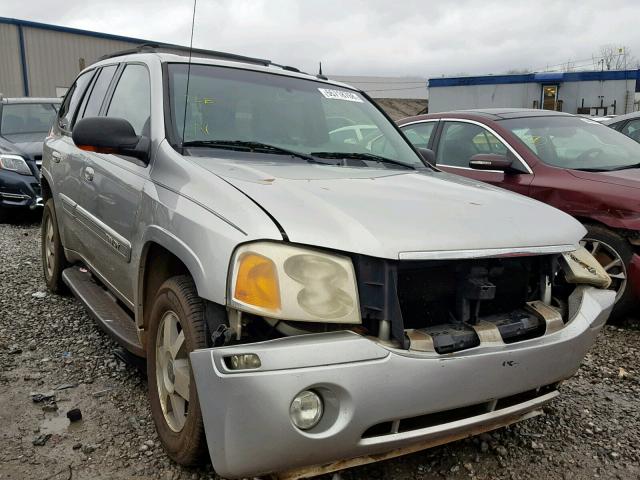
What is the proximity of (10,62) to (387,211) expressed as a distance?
26.1 meters

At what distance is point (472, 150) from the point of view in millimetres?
5504

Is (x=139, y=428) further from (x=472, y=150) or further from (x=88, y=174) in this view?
(x=472, y=150)

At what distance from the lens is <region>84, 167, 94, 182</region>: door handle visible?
138 inches

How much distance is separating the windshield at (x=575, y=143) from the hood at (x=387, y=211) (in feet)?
7.85

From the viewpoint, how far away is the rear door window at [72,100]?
4.50m

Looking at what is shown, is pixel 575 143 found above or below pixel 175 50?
below

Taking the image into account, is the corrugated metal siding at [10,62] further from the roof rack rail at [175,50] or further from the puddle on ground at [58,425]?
the puddle on ground at [58,425]

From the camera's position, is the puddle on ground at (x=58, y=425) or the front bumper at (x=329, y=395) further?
the puddle on ground at (x=58, y=425)

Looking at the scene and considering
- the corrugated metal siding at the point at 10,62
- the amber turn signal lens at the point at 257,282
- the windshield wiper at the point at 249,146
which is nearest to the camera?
the amber turn signal lens at the point at 257,282

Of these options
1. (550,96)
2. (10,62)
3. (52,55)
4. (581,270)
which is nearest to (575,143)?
(581,270)

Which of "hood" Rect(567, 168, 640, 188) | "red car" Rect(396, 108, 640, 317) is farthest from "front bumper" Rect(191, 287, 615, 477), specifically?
"hood" Rect(567, 168, 640, 188)

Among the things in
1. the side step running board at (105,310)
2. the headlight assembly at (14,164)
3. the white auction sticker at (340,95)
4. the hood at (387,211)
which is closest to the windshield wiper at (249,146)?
the hood at (387,211)

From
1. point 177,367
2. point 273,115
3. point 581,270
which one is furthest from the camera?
point 273,115

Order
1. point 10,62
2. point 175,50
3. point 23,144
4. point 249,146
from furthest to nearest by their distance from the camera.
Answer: point 10,62, point 23,144, point 175,50, point 249,146
